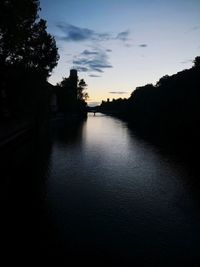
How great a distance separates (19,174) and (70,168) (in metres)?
5.82

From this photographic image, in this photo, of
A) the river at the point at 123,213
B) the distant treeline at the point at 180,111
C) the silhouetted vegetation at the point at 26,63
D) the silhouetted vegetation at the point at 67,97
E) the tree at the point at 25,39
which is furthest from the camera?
the silhouetted vegetation at the point at 67,97

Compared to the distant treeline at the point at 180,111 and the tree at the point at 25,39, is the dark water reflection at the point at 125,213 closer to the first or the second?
the tree at the point at 25,39

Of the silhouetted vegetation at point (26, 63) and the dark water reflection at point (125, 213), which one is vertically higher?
the silhouetted vegetation at point (26, 63)

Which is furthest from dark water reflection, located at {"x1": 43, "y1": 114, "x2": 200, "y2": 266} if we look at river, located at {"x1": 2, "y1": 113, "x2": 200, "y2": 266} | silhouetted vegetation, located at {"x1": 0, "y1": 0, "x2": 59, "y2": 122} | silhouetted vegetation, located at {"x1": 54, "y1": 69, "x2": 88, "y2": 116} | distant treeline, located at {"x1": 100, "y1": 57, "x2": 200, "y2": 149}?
silhouetted vegetation, located at {"x1": 54, "y1": 69, "x2": 88, "y2": 116}

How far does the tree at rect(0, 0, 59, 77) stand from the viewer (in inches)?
1044

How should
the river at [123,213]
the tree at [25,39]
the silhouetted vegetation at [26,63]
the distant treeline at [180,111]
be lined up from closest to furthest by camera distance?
the river at [123,213] → the tree at [25,39] → the silhouetted vegetation at [26,63] → the distant treeline at [180,111]

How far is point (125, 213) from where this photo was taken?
17.5 metres

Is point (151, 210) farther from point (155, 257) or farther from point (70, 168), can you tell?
point (70, 168)

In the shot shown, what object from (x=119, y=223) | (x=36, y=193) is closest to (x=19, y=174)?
(x=36, y=193)

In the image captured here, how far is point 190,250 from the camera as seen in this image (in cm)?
1323

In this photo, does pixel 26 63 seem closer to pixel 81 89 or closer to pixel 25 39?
pixel 25 39

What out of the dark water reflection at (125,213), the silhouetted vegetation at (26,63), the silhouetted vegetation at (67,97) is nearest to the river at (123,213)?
the dark water reflection at (125,213)

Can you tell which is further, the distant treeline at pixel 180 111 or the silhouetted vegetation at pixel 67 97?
the silhouetted vegetation at pixel 67 97

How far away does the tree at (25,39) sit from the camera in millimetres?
26525
